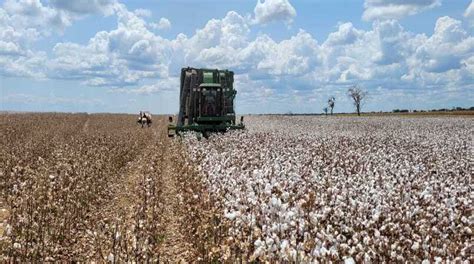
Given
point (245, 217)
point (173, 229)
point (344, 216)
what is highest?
point (245, 217)

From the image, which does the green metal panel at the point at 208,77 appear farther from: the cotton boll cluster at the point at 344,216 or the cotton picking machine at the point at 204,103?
the cotton boll cluster at the point at 344,216

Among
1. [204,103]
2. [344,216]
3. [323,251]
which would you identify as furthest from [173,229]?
[204,103]

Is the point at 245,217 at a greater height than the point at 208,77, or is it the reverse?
the point at 208,77

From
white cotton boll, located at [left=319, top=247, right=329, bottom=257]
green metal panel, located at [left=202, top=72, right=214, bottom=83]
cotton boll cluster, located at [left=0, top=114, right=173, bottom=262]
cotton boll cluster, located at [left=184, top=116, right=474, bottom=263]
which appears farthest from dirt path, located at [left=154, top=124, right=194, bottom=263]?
green metal panel, located at [left=202, top=72, right=214, bottom=83]

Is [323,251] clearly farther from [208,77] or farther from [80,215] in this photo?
[208,77]

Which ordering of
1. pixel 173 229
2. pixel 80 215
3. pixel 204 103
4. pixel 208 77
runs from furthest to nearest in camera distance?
pixel 208 77 → pixel 204 103 → pixel 80 215 → pixel 173 229

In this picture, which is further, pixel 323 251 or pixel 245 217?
pixel 245 217

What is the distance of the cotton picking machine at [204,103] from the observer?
2988 cm

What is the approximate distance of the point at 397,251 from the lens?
21.6ft

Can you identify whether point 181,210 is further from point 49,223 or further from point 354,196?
point 354,196

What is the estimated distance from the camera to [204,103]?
98.4 ft

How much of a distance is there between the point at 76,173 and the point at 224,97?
58.0 feet

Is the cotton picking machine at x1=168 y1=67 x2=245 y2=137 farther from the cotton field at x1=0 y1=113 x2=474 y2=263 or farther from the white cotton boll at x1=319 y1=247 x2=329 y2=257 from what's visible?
the white cotton boll at x1=319 y1=247 x2=329 y2=257

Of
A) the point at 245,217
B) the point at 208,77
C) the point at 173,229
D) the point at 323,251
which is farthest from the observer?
the point at 208,77
